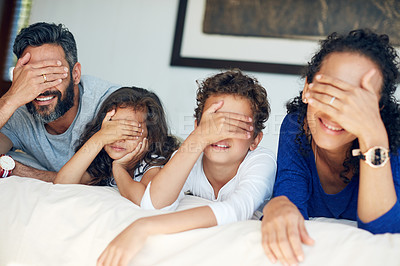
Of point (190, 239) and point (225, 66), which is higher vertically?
point (225, 66)

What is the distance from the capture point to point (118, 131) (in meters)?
1.40

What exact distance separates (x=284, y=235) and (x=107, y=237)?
408mm

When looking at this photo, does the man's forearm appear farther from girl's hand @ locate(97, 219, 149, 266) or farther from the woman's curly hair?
→ the woman's curly hair

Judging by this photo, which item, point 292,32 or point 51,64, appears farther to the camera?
point 292,32

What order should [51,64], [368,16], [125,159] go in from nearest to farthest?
[125,159] < [51,64] < [368,16]

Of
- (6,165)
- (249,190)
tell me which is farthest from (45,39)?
(249,190)

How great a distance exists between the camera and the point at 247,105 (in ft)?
4.27

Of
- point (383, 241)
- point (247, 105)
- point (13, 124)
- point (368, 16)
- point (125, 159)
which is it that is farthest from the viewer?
point (368, 16)

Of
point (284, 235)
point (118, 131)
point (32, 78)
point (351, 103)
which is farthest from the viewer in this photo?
point (32, 78)

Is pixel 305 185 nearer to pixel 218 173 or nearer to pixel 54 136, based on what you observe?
pixel 218 173

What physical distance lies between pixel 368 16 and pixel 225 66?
2.61 feet

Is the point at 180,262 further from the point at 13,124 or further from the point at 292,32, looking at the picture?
the point at 292,32

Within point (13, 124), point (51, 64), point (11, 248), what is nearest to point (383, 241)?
point (11, 248)

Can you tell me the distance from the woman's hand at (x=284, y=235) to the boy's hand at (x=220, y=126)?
349 mm
